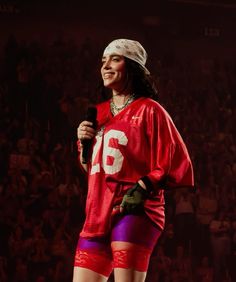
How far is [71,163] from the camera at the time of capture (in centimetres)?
513

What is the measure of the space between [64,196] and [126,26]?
5.98 feet

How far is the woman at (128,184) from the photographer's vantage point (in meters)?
1.75

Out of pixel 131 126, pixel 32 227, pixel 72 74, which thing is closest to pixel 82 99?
pixel 72 74

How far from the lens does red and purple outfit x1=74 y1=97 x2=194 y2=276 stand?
5.86 feet

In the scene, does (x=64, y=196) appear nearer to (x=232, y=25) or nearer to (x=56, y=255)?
(x=56, y=255)

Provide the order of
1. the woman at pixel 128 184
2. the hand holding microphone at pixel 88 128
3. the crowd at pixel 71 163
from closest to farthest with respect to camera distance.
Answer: the woman at pixel 128 184 → the hand holding microphone at pixel 88 128 → the crowd at pixel 71 163

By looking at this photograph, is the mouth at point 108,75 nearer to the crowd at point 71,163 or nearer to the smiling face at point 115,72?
the smiling face at point 115,72

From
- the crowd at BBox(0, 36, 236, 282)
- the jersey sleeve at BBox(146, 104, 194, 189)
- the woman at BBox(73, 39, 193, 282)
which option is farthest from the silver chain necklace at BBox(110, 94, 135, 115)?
the crowd at BBox(0, 36, 236, 282)

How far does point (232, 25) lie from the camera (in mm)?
5844

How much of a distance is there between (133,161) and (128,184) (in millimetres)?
73

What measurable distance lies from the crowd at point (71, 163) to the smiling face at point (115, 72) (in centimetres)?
304

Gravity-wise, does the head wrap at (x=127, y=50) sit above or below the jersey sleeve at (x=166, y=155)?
above

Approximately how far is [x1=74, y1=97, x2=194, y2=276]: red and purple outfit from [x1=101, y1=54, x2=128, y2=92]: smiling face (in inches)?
4.7

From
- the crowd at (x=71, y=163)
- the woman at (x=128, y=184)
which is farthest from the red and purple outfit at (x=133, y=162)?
the crowd at (x=71, y=163)
